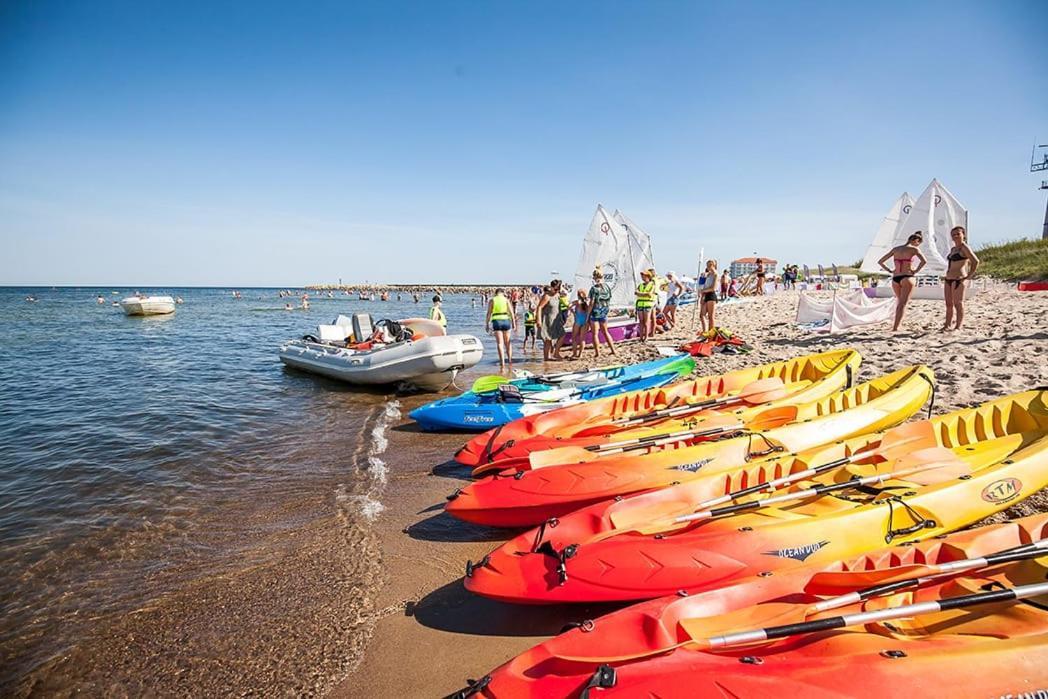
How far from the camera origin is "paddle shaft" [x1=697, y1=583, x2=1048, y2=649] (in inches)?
91.9

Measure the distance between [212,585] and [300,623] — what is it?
4.10ft

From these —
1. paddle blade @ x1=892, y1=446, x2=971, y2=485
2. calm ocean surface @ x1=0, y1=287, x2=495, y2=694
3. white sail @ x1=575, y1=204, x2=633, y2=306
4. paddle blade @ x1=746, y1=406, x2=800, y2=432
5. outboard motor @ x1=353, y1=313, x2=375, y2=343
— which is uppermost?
white sail @ x1=575, y1=204, x2=633, y2=306

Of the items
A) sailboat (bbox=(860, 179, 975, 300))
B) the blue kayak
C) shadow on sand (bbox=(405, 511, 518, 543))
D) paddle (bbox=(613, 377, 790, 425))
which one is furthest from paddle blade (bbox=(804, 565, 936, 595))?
sailboat (bbox=(860, 179, 975, 300))

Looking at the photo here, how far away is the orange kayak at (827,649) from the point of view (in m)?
2.02

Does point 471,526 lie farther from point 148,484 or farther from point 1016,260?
point 1016,260

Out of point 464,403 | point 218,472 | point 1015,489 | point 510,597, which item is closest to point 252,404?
point 218,472

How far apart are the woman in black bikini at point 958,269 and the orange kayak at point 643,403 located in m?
3.45

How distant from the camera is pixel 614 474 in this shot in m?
4.75

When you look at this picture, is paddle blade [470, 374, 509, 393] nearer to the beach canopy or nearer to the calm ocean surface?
the calm ocean surface

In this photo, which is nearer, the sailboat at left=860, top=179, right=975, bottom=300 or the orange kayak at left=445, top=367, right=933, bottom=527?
the orange kayak at left=445, top=367, right=933, bottom=527

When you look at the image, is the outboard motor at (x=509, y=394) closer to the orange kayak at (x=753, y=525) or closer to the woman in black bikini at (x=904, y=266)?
the orange kayak at (x=753, y=525)

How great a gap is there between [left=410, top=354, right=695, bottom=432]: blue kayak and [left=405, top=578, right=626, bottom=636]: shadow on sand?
14.3 ft

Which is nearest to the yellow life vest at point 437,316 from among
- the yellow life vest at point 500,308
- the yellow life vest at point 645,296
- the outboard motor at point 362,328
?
the outboard motor at point 362,328

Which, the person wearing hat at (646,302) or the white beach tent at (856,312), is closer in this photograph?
the white beach tent at (856,312)
